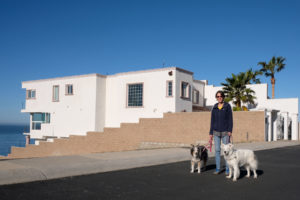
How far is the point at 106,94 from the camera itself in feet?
119

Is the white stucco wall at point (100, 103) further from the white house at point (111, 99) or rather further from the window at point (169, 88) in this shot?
the window at point (169, 88)

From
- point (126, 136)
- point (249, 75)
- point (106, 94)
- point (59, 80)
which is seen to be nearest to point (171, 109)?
point (126, 136)

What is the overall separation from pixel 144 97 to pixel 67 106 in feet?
32.8

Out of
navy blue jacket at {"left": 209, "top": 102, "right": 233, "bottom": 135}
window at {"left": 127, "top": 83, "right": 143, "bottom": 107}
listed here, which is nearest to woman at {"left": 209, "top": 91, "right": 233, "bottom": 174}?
navy blue jacket at {"left": 209, "top": 102, "right": 233, "bottom": 135}

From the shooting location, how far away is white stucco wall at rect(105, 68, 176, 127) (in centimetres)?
3178

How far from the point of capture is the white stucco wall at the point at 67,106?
35625 mm

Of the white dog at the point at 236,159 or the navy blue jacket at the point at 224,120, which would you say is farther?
the navy blue jacket at the point at 224,120

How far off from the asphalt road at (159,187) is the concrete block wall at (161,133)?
17328mm

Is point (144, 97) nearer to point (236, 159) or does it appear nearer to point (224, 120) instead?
point (224, 120)

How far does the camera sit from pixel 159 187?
7.45 metres

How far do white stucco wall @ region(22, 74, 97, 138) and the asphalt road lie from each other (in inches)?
1046

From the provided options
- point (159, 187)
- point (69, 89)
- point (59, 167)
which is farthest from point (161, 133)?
point (159, 187)

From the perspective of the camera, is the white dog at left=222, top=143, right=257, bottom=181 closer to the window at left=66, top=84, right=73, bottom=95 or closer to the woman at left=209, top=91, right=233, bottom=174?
the woman at left=209, top=91, right=233, bottom=174

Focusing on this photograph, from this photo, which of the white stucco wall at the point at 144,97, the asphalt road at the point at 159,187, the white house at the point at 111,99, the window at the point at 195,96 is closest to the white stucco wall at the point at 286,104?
the white house at the point at 111,99
